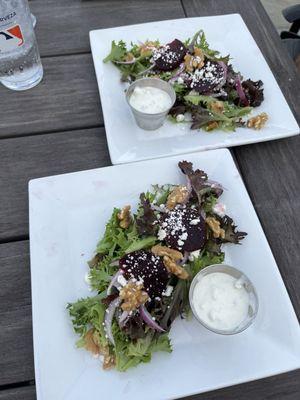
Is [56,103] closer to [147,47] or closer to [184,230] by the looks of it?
[147,47]

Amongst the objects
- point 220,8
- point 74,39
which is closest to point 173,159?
point 74,39

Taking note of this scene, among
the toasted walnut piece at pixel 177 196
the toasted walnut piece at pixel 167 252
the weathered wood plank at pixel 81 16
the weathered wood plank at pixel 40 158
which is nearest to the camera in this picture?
the toasted walnut piece at pixel 167 252

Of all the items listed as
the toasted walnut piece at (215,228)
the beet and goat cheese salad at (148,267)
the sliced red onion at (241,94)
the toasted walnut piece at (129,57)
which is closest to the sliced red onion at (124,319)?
the beet and goat cheese salad at (148,267)

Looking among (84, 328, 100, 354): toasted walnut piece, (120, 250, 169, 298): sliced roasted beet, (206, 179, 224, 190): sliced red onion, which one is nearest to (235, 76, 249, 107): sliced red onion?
(206, 179, 224, 190): sliced red onion

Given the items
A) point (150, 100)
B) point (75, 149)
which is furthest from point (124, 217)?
point (150, 100)

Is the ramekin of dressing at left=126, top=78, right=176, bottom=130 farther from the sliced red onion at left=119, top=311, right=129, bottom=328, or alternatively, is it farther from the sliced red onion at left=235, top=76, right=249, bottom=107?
the sliced red onion at left=119, top=311, right=129, bottom=328

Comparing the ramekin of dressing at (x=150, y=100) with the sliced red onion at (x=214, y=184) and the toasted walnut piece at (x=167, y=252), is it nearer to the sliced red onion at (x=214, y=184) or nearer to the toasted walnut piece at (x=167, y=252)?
the sliced red onion at (x=214, y=184)
